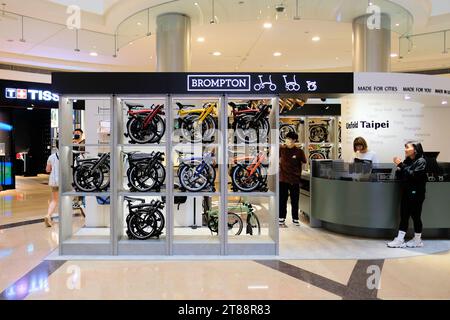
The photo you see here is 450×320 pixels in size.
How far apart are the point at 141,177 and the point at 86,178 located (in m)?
0.74

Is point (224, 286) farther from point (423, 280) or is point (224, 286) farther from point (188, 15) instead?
point (188, 15)

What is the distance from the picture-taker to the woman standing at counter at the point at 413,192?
200 inches

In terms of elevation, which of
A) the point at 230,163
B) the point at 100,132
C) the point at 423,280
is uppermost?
the point at 100,132

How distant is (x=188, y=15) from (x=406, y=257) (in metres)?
6.06

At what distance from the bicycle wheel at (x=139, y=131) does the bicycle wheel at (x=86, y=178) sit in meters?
0.69

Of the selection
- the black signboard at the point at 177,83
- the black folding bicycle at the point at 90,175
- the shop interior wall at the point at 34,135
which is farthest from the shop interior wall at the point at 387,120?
the shop interior wall at the point at 34,135

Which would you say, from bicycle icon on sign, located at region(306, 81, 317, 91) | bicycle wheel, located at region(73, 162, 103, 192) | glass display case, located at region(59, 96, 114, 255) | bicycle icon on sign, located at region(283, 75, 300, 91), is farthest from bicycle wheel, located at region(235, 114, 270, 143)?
bicycle wheel, located at region(73, 162, 103, 192)

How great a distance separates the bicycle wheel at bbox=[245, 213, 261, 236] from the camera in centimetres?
557

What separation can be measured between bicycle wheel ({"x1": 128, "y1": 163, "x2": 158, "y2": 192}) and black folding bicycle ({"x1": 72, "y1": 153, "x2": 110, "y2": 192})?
372 millimetres


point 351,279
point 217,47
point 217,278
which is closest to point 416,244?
point 351,279

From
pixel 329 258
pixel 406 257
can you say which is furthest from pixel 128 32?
pixel 406 257

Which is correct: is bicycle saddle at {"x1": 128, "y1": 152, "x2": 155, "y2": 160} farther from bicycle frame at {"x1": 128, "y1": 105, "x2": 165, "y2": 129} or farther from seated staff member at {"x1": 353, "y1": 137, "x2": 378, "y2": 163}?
seated staff member at {"x1": 353, "y1": 137, "x2": 378, "y2": 163}

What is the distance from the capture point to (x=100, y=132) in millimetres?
6332

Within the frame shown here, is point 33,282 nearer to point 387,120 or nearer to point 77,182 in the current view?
point 77,182
